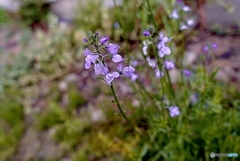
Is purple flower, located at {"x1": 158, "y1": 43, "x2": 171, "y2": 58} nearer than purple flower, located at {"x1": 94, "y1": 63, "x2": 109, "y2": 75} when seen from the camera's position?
No

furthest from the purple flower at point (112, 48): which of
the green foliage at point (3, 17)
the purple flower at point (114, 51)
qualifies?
the green foliage at point (3, 17)

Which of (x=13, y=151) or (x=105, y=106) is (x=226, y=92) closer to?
(x=105, y=106)

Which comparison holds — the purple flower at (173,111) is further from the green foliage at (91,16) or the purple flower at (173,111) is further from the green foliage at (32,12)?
the green foliage at (32,12)

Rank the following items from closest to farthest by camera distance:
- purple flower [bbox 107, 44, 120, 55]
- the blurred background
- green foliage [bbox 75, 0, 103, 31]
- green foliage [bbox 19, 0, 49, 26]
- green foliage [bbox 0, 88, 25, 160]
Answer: purple flower [bbox 107, 44, 120, 55] → the blurred background → green foliage [bbox 0, 88, 25, 160] → green foliage [bbox 75, 0, 103, 31] → green foliage [bbox 19, 0, 49, 26]

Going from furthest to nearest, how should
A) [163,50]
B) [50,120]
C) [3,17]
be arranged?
[3,17] < [50,120] < [163,50]

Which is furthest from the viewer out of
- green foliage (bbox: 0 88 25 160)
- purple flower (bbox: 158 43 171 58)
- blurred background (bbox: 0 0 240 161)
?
green foliage (bbox: 0 88 25 160)

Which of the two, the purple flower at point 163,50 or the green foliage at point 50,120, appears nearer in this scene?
the purple flower at point 163,50

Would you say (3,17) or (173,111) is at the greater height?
(3,17)

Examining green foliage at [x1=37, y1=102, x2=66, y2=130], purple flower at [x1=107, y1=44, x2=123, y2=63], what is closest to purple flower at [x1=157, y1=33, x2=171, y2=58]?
purple flower at [x1=107, y1=44, x2=123, y2=63]

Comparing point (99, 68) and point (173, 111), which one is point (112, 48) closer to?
point (99, 68)

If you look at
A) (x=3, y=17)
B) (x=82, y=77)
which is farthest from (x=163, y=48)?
(x=3, y=17)

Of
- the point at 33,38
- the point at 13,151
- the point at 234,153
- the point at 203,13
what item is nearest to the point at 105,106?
the point at 13,151

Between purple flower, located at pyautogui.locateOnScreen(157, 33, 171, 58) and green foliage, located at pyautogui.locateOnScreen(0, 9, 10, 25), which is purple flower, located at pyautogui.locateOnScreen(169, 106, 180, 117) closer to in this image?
purple flower, located at pyautogui.locateOnScreen(157, 33, 171, 58)

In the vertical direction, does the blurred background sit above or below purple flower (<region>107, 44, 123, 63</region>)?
below
